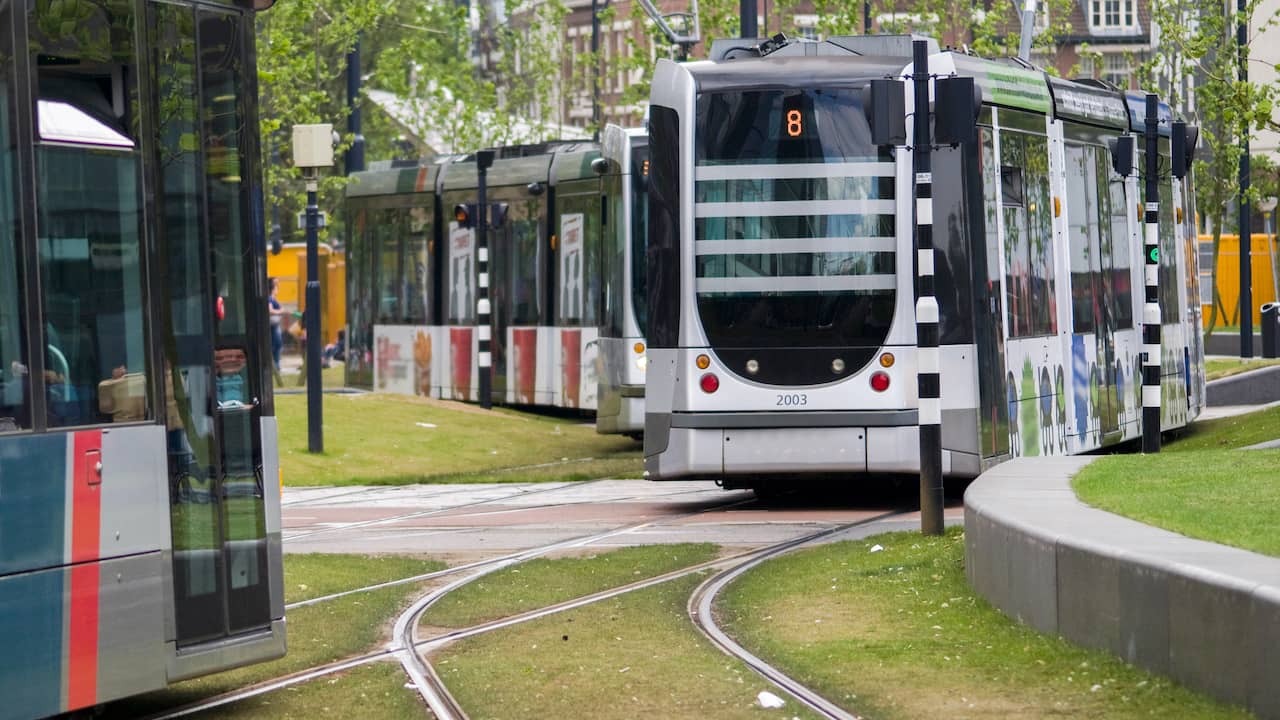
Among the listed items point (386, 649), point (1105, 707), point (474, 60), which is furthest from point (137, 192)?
point (474, 60)

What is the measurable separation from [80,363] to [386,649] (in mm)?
2940

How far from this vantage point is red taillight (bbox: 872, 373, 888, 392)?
52.8ft

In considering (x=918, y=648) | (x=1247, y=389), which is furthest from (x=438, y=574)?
(x=1247, y=389)

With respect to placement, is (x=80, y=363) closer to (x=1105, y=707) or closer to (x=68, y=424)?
(x=68, y=424)

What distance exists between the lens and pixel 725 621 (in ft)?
35.9

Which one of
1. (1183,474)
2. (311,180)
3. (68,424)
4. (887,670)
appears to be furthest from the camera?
(311,180)

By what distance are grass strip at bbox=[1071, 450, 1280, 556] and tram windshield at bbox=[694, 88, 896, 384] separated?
97.8 inches

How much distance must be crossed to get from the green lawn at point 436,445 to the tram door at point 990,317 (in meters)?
5.89

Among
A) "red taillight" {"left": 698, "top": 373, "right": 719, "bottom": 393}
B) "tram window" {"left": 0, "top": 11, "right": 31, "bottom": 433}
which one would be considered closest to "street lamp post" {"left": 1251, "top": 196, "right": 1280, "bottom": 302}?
"red taillight" {"left": 698, "top": 373, "right": 719, "bottom": 393}

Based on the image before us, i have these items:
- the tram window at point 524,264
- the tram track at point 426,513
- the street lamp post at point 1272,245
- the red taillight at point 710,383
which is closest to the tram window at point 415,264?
the tram window at point 524,264

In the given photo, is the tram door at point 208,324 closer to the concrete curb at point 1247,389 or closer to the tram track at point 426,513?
the tram track at point 426,513

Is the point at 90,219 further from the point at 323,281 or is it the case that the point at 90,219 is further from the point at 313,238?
the point at 323,281

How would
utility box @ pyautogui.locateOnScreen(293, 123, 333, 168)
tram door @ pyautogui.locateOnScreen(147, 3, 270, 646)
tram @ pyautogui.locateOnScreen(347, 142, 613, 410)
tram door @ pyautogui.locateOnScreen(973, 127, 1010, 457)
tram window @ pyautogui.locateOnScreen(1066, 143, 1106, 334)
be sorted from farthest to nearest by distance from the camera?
tram @ pyautogui.locateOnScreen(347, 142, 613, 410) → utility box @ pyautogui.locateOnScreen(293, 123, 333, 168) → tram window @ pyautogui.locateOnScreen(1066, 143, 1106, 334) → tram door @ pyautogui.locateOnScreen(973, 127, 1010, 457) → tram door @ pyautogui.locateOnScreen(147, 3, 270, 646)

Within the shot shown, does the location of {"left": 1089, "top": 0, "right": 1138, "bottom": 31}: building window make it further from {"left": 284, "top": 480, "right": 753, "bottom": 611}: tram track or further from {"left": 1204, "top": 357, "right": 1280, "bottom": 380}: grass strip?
{"left": 284, "top": 480, "right": 753, "bottom": 611}: tram track
